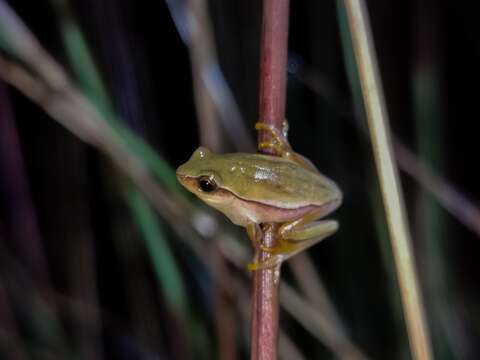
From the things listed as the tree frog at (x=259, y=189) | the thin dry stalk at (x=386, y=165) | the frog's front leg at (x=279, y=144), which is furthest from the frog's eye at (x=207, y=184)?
the thin dry stalk at (x=386, y=165)

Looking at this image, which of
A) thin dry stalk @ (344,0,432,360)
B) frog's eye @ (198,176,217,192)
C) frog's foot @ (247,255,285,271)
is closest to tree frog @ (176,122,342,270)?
frog's eye @ (198,176,217,192)

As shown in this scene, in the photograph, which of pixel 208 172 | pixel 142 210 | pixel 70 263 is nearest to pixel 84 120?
pixel 142 210

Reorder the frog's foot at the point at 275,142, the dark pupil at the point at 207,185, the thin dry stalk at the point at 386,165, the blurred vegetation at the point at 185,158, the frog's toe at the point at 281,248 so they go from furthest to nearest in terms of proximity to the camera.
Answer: the blurred vegetation at the point at 185,158, the dark pupil at the point at 207,185, the frog's toe at the point at 281,248, the frog's foot at the point at 275,142, the thin dry stalk at the point at 386,165

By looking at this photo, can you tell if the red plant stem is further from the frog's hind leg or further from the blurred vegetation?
the blurred vegetation

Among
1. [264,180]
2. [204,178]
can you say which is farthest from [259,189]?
[204,178]

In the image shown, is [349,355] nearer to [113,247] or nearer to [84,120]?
[84,120]

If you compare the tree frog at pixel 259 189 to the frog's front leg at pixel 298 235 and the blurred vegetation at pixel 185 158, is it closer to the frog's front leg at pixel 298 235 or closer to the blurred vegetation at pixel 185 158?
the frog's front leg at pixel 298 235
